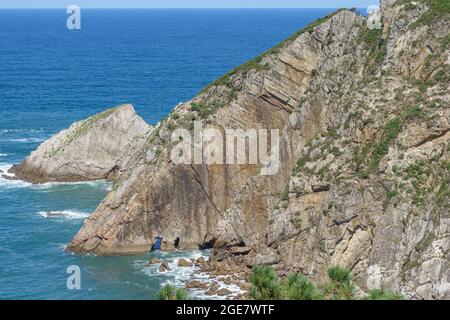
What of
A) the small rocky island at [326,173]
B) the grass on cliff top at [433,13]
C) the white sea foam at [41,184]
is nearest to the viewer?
the small rocky island at [326,173]

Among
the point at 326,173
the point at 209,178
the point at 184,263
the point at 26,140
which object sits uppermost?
the point at 26,140

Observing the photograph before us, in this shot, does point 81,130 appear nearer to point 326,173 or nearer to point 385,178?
point 326,173

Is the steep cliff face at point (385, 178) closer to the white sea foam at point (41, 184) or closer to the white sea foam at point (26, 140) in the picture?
the white sea foam at point (41, 184)

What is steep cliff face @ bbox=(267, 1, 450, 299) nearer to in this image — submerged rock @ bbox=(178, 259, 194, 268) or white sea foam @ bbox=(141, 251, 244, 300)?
white sea foam @ bbox=(141, 251, 244, 300)

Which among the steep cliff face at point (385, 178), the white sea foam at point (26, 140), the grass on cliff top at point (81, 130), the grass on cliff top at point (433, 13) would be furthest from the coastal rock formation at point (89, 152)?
the grass on cliff top at point (433, 13)

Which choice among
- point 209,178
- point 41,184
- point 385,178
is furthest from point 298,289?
point 41,184

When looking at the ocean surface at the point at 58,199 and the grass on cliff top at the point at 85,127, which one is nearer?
the ocean surface at the point at 58,199

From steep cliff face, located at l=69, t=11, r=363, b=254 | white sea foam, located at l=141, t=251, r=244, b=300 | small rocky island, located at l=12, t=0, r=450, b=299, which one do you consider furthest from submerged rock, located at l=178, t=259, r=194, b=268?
steep cliff face, located at l=69, t=11, r=363, b=254
